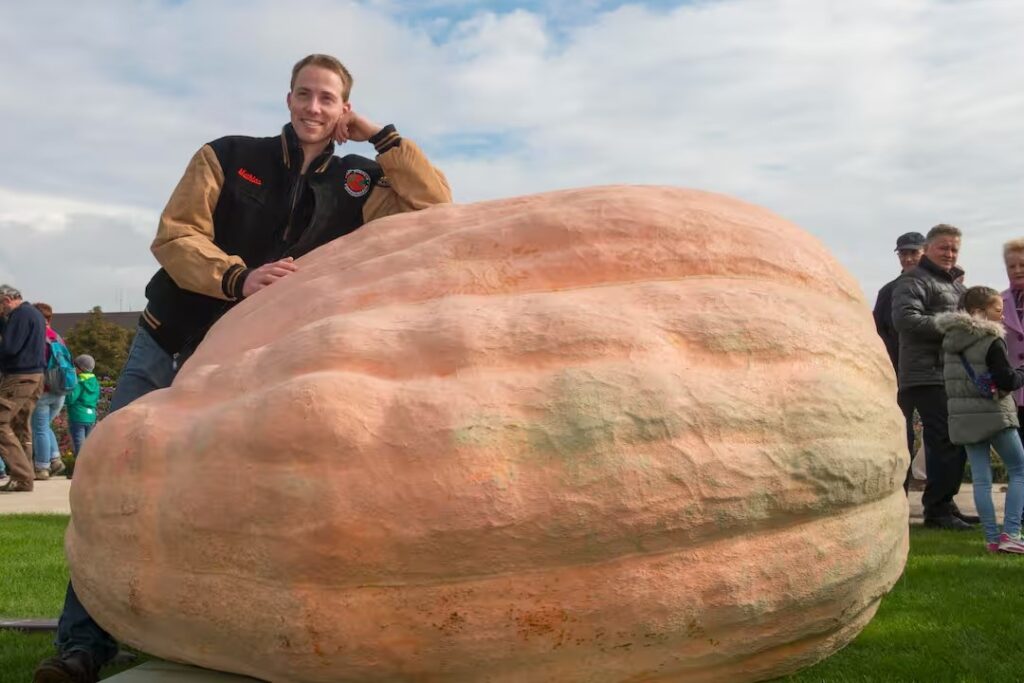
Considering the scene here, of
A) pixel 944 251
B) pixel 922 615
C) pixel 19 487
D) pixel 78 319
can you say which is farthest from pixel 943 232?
pixel 78 319

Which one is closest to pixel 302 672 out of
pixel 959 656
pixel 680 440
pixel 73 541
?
pixel 73 541

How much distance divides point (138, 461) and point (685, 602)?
1375mm

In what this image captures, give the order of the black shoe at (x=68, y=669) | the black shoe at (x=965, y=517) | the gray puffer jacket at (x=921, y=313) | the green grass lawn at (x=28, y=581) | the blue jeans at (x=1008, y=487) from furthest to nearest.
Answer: the black shoe at (x=965, y=517) < the gray puffer jacket at (x=921, y=313) < the blue jeans at (x=1008, y=487) < the green grass lawn at (x=28, y=581) < the black shoe at (x=68, y=669)

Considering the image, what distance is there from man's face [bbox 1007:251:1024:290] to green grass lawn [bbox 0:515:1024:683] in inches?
75.8

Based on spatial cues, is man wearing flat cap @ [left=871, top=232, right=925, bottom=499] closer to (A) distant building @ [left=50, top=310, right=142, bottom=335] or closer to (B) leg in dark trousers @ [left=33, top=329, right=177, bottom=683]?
(B) leg in dark trousers @ [left=33, top=329, right=177, bottom=683]

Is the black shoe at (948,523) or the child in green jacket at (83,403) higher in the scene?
the child in green jacket at (83,403)

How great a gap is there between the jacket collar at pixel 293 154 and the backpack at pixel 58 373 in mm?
8520

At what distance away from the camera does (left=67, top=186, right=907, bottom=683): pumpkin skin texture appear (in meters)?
2.11

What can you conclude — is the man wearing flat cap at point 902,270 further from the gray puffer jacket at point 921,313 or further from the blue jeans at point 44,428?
the blue jeans at point 44,428

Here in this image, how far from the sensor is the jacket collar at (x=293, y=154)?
3567mm

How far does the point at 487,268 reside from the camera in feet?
8.48

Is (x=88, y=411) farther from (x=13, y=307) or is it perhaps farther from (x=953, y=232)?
(x=953, y=232)

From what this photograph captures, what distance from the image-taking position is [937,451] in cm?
696

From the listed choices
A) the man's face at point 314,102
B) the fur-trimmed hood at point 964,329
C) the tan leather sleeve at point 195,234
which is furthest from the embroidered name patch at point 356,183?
the fur-trimmed hood at point 964,329
